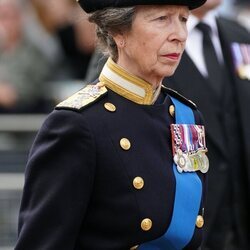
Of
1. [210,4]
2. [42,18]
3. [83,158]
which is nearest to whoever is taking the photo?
[83,158]

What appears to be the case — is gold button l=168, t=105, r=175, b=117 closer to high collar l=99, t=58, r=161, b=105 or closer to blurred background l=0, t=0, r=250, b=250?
high collar l=99, t=58, r=161, b=105

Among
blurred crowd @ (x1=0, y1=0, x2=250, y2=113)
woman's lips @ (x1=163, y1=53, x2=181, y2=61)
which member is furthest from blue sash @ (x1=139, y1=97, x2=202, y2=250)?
blurred crowd @ (x1=0, y1=0, x2=250, y2=113)

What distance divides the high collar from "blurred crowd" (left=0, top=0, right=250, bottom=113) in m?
3.73

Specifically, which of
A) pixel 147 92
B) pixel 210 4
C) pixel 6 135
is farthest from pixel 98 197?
pixel 6 135

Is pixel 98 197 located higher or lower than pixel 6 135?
higher

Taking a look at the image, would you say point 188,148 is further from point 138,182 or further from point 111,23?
point 111,23

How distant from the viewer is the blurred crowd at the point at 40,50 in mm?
8031

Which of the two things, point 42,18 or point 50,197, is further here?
point 42,18

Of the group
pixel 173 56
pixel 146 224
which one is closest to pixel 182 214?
pixel 146 224

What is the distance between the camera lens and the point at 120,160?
3535mm

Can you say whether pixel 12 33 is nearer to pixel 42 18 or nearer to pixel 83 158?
pixel 42 18

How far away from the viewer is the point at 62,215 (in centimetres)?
346

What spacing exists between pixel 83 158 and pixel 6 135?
4505 millimetres

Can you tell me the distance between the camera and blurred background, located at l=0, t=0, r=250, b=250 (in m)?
7.11
